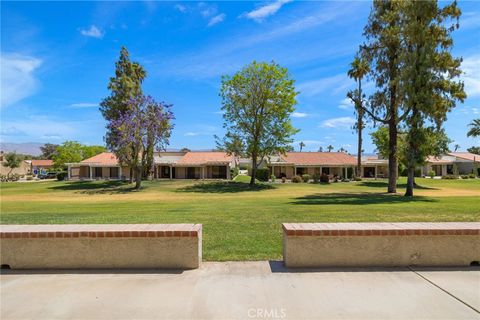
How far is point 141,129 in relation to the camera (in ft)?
127

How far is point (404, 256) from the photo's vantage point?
5156 millimetres

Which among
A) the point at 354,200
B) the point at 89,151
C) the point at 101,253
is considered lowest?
the point at 354,200

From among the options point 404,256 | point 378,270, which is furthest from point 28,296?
point 404,256

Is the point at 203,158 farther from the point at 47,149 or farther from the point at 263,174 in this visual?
the point at 47,149

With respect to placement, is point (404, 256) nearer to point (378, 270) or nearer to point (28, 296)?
point (378, 270)

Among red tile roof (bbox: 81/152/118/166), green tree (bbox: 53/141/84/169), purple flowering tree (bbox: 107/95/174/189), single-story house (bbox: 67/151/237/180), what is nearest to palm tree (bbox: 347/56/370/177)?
purple flowering tree (bbox: 107/95/174/189)

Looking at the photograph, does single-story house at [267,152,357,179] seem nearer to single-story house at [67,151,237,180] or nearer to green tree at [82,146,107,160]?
single-story house at [67,151,237,180]

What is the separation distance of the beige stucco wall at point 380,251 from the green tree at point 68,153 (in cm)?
7977

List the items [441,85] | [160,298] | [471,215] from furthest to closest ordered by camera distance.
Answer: [441,85] < [471,215] < [160,298]

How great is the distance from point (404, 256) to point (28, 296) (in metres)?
5.00

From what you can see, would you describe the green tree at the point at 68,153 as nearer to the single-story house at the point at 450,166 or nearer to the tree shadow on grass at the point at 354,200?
the tree shadow on grass at the point at 354,200

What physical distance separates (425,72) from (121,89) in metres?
33.9

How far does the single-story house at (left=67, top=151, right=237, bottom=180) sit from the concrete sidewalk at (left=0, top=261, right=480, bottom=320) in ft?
162

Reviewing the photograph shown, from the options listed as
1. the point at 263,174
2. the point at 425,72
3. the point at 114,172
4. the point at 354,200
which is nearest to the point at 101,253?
the point at 354,200
